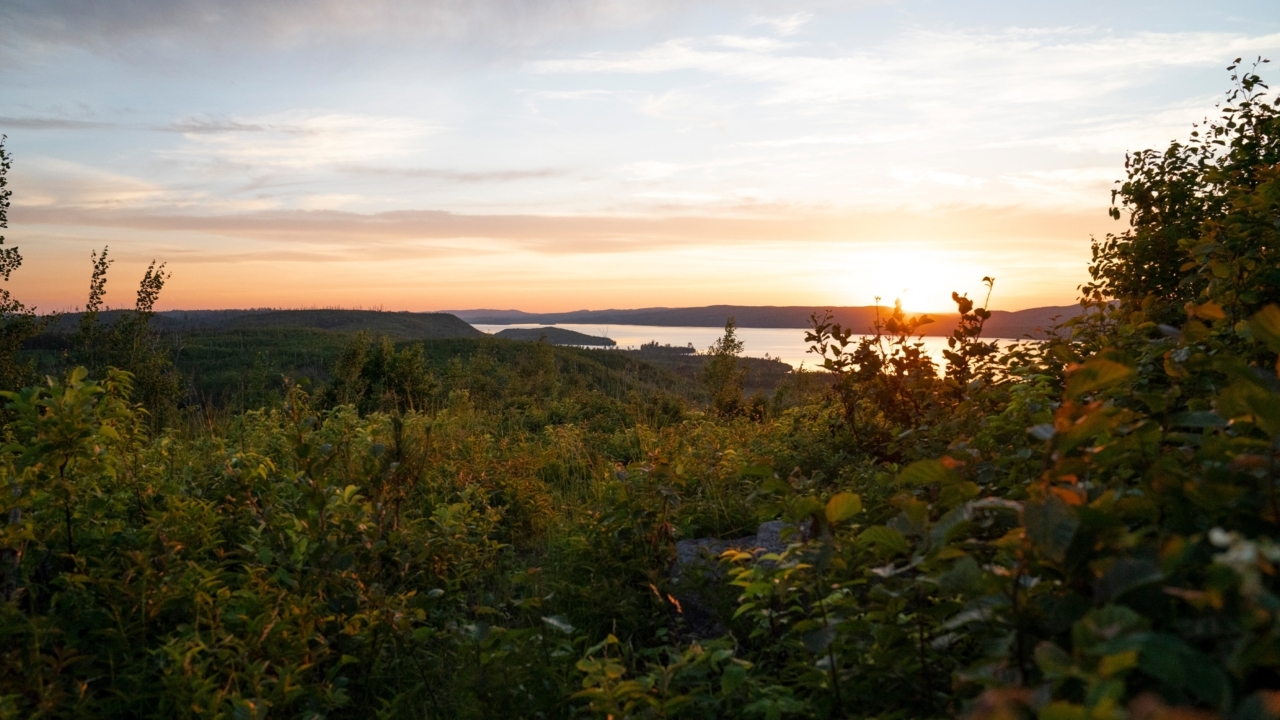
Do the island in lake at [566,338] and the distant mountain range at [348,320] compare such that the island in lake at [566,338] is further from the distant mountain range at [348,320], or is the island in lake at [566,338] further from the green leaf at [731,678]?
the green leaf at [731,678]

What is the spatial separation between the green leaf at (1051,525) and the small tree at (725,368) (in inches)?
462

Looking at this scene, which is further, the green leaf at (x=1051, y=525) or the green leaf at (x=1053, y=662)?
the green leaf at (x=1051, y=525)

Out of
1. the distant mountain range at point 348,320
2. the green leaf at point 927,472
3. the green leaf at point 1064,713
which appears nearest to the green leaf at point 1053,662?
the green leaf at point 1064,713

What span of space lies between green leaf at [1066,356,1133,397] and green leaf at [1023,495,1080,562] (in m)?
0.21

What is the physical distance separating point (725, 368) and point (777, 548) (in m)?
11.2

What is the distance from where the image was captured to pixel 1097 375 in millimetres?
1327

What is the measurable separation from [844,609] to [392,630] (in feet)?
6.06

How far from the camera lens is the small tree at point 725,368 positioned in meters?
14.2

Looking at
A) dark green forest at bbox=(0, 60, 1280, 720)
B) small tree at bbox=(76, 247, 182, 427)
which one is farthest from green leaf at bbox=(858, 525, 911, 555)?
small tree at bbox=(76, 247, 182, 427)

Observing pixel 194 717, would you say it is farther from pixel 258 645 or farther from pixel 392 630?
pixel 392 630

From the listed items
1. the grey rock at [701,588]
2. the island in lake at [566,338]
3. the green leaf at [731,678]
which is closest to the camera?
the green leaf at [731,678]

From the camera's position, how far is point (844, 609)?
6.54ft

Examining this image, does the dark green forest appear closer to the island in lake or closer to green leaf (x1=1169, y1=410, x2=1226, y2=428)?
green leaf (x1=1169, y1=410, x2=1226, y2=428)

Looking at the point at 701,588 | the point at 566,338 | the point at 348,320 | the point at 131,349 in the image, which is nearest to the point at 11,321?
the point at 131,349
